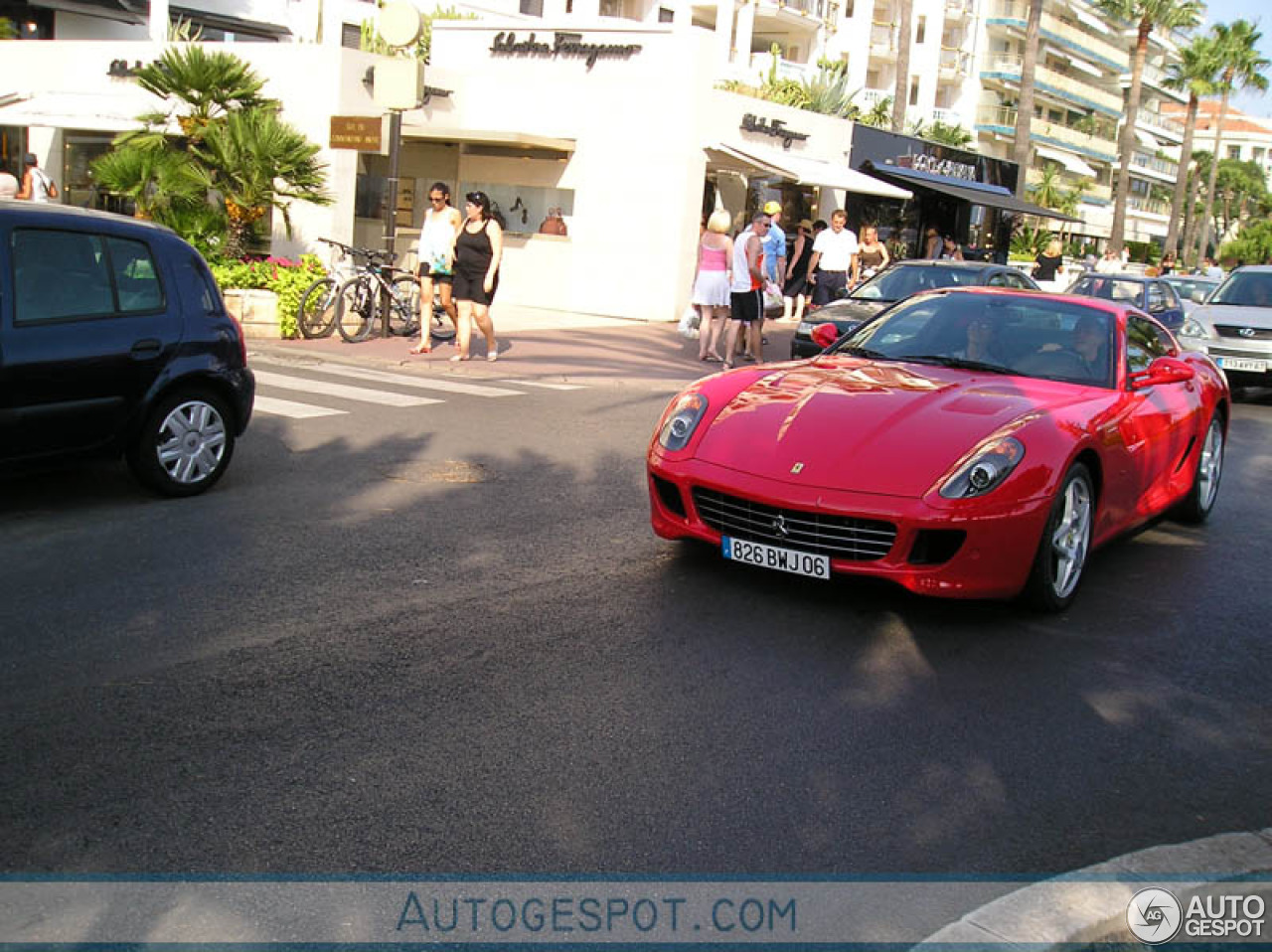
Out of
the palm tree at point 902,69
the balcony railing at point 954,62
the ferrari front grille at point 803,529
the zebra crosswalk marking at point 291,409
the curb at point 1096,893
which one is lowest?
the curb at point 1096,893

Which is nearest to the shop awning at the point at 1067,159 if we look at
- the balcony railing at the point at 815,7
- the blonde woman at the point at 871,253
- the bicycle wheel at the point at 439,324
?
the balcony railing at the point at 815,7

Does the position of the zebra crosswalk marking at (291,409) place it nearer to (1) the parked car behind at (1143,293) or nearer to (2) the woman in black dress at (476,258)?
(2) the woman in black dress at (476,258)

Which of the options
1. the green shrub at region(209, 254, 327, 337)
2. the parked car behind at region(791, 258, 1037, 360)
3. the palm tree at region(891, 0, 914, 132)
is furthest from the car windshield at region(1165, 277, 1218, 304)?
the palm tree at region(891, 0, 914, 132)

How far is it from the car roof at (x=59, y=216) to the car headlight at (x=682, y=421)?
3367mm

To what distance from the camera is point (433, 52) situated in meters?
24.9

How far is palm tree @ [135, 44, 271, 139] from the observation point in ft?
55.0

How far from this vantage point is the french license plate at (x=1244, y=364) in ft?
55.7

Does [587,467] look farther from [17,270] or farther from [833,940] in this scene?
[833,940]

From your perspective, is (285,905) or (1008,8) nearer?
(285,905)

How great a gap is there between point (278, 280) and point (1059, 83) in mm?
79806

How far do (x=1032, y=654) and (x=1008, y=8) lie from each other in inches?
3225

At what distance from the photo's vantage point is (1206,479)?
8.52 m

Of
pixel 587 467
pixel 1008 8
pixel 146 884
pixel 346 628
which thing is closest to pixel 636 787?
pixel 146 884

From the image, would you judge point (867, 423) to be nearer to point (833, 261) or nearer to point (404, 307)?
point (404, 307)
